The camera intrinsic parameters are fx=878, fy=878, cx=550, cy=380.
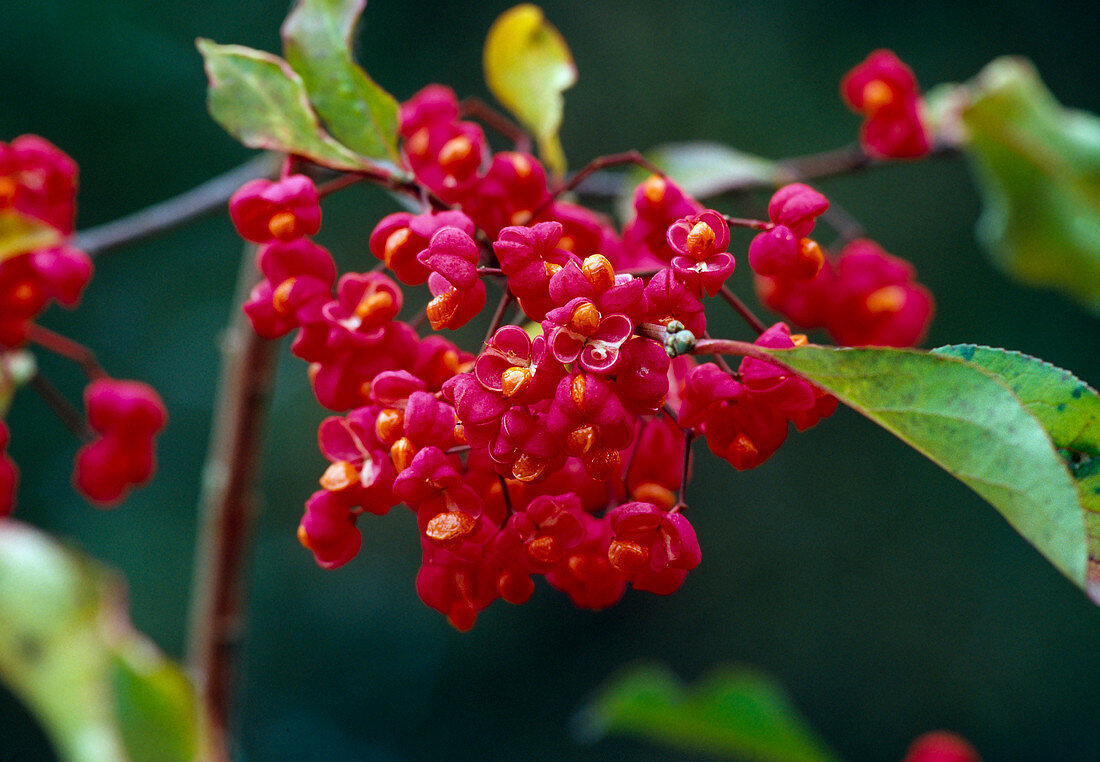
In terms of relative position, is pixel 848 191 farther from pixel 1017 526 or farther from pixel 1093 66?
pixel 1017 526

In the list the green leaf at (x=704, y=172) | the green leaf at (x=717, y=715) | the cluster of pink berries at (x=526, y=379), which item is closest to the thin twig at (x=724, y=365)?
the cluster of pink berries at (x=526, y=379)

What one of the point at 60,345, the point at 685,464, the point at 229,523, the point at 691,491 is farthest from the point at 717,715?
the point at 691,491

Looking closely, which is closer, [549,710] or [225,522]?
[225,522]

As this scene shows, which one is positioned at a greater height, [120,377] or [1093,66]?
[1093,66]

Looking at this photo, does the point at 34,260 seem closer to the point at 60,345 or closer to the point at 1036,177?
the point at 60,345

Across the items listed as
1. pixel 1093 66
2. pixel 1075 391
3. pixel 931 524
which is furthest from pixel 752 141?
pixel 1075 391

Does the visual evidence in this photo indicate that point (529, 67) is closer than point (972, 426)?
No

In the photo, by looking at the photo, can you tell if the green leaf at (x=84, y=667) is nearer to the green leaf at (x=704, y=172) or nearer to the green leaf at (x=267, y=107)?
the green leaf at (x=267, y=107)
